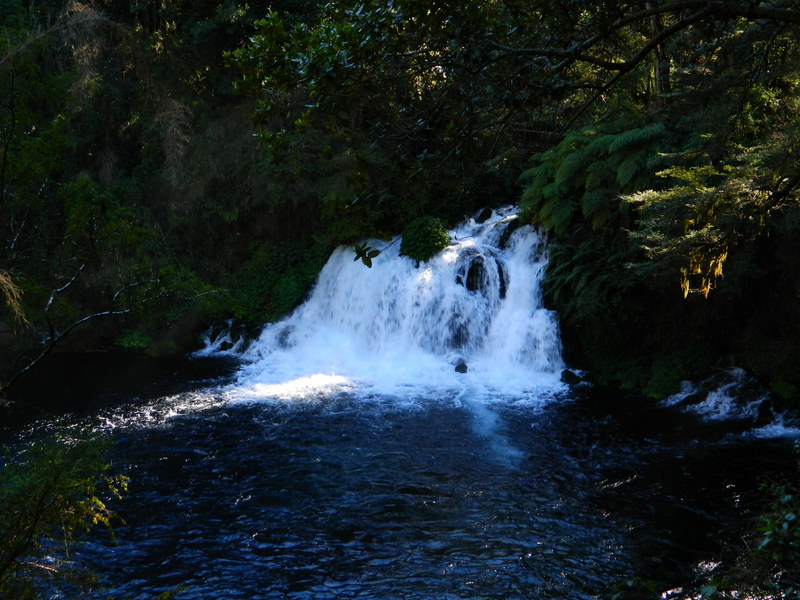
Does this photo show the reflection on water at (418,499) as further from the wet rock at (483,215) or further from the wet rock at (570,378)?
the wet rock at (483,215)

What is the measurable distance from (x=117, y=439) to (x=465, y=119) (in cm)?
936

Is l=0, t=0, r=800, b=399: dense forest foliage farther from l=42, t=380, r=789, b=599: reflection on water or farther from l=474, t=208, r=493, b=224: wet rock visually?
l=42, t=380, r=789, b=599: reflection on water

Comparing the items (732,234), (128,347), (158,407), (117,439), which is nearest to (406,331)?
(158,407)

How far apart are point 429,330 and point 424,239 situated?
2.38 meters

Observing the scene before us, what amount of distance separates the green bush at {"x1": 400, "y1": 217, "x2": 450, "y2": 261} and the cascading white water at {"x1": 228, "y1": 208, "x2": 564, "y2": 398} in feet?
0.62

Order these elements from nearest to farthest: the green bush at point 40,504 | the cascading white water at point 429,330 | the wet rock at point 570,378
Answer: the green bush at point 40,504 < the wet rock at point 570,378 < the cascading white water at point 429,330

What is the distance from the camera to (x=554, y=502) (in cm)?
882

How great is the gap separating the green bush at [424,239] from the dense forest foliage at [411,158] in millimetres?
1052

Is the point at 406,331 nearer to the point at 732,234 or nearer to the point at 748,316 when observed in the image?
the point at 748,316

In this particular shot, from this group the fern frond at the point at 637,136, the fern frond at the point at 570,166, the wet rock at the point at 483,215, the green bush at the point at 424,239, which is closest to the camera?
the fern frond at the point at 637,136

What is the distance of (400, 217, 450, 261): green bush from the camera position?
1623 cm

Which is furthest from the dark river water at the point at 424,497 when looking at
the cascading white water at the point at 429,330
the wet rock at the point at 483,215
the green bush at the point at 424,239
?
the wet rock at the point at 483,215

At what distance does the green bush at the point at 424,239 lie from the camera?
53.3ft

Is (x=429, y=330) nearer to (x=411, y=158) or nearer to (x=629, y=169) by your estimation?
(x=411, y=158)
